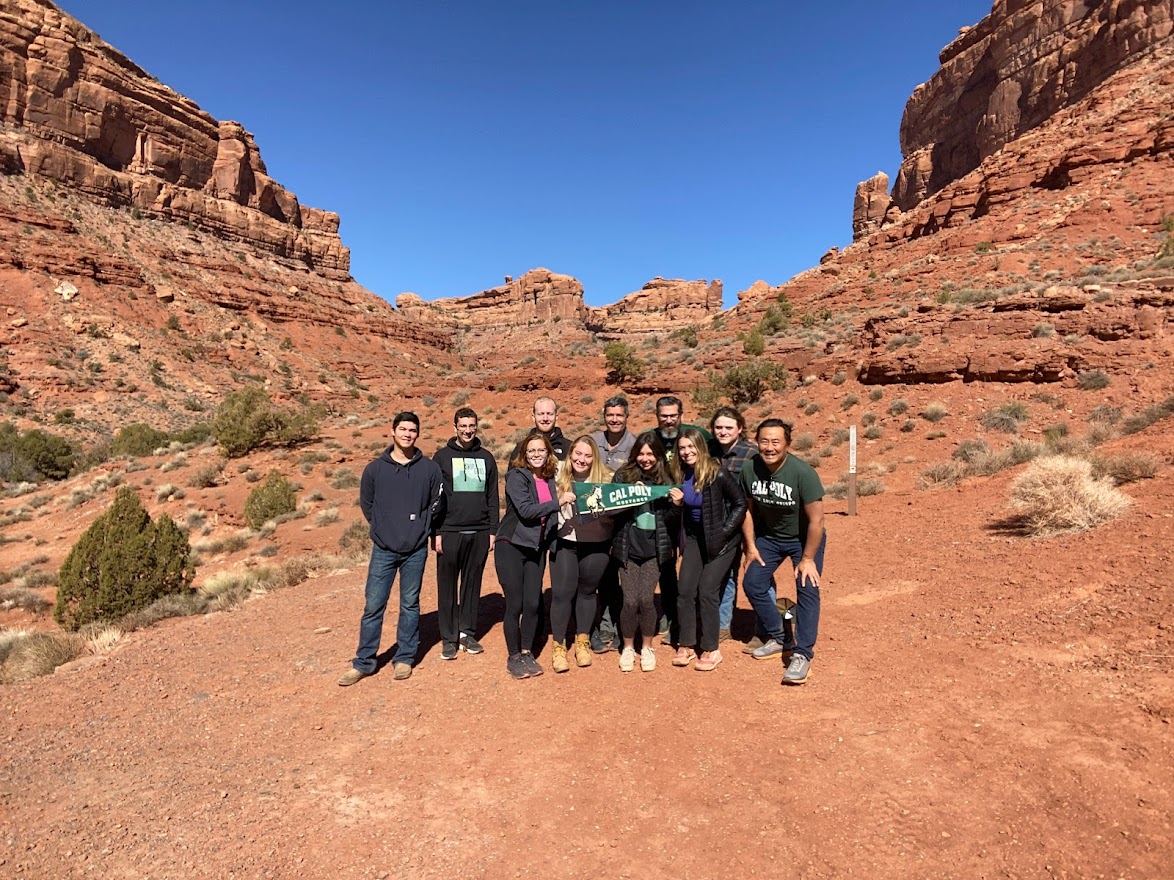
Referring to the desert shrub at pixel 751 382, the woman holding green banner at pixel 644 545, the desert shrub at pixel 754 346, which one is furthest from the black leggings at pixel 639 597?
the desert shrub at pixel 754 346

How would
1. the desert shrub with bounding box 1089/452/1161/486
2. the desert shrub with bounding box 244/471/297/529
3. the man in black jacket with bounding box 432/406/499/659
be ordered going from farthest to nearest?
the desert shrub with bounding box 244/471/297/529 → the desert shrub with bounding box 1089/452/1161/486 → the man in black jacket with bounding box 432/406/499/659

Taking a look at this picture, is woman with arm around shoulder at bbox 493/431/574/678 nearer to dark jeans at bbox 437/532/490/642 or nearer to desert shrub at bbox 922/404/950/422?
dark jeans at bbox 437/532/490/642

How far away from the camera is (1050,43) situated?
42156 millimetres

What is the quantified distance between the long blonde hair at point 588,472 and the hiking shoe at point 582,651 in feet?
4.22

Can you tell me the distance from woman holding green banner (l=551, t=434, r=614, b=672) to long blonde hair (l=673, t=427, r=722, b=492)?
71 centimetres

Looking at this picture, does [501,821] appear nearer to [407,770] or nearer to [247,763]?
[407,770]

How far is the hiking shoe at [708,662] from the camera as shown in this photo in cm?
466

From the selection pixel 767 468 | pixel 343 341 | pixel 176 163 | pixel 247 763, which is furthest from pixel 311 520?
pixel 176 163

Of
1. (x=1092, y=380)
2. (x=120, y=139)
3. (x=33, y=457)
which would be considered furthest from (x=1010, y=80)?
(x=120, y=139)

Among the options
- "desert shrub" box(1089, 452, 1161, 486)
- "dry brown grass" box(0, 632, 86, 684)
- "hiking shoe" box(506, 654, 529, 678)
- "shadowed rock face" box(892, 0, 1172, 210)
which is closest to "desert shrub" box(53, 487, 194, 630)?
"dry brown grass" box(0, 632, 86, 684)

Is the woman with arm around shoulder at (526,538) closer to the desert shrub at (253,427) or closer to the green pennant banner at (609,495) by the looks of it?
the green pennant banner at (609,495)

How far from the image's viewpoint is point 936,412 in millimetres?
14578

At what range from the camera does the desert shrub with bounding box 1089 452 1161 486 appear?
738 cm

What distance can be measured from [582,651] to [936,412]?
43.0 ft
